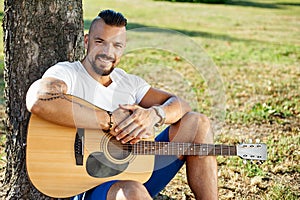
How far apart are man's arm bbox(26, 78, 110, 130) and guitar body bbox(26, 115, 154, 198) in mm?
60

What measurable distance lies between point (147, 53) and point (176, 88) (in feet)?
7.45

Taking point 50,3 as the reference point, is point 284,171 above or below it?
below

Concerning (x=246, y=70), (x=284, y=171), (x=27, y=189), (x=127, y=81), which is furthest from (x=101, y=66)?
(x=246, y=70)

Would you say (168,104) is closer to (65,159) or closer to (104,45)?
(104,45)

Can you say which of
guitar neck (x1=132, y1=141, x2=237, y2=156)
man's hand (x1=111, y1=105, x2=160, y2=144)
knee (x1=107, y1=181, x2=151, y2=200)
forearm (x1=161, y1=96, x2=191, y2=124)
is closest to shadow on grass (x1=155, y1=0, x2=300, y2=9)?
forearm (x1=161, y1=96, x2=191, y2=124)

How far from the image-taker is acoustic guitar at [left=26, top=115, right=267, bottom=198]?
8.39 ft

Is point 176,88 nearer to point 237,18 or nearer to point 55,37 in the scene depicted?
point 55,37

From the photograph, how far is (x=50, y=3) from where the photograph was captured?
3008 millimetres

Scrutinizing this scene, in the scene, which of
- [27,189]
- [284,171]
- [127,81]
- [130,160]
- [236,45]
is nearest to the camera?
[130,160]

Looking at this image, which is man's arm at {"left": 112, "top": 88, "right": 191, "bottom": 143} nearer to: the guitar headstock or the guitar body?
the guitar body

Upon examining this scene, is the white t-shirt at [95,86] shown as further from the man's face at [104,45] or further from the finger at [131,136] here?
the finger at [131,136]

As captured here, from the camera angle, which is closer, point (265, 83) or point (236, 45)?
point (265, 83)

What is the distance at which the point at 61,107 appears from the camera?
8.24 ft

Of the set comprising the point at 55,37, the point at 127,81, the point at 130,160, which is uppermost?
the point at 55,37
